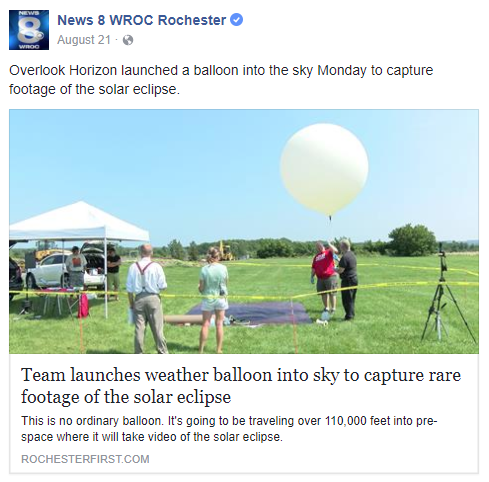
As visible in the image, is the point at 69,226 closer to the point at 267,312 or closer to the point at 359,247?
the point at 267,312

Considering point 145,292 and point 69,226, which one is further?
point 69,226

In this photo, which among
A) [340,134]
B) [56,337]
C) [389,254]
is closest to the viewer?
[340,134]

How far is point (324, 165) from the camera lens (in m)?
6.56

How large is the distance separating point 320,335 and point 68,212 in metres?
6.39

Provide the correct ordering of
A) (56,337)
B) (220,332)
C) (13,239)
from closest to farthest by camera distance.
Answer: (220,332)
(56,337)
(13,239)

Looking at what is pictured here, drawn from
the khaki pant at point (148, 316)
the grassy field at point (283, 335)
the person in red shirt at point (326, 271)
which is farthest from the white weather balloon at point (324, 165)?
the khaki pant at point (148, 316)

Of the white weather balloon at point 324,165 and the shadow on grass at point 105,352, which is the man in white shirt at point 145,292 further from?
the white weather balloon at point 324,165

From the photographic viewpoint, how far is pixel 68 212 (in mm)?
9430

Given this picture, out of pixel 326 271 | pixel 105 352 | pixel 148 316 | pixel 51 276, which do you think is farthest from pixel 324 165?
pixel 51 276
